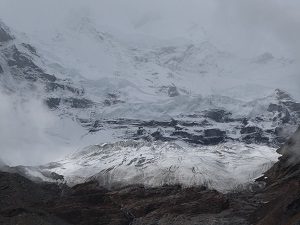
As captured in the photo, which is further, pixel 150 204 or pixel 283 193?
pixel 150 204

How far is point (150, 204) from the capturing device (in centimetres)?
15512

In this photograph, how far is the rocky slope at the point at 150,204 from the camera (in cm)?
12306

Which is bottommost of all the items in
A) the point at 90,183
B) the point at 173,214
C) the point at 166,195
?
the point at 173,214

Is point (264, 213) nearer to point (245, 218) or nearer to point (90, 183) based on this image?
point (245, 218)

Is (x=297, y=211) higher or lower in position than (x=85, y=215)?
lower

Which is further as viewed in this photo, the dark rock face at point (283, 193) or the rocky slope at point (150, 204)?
the rocky slope at point (150, 204)

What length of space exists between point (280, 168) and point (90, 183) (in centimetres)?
4717

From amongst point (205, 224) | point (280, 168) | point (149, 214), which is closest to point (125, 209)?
point (149, 214)

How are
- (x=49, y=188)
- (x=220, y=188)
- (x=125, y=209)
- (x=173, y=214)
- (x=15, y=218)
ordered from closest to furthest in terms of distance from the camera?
1. (x=15, y=218)
2. (x=173, y=214)
3. (x=125, y=209)
4. (x=49, y=188)
5. (x=220, y=188)

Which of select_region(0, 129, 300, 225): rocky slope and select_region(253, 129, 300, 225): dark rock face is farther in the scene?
select_region(0, 129, 300, 225): rocky slope

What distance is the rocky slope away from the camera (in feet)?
404

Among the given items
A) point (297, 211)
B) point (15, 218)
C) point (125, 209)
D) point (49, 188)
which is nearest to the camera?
point (297, 211)

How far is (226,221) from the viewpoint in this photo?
12462cm

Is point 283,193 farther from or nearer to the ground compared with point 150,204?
nearer to the ground
